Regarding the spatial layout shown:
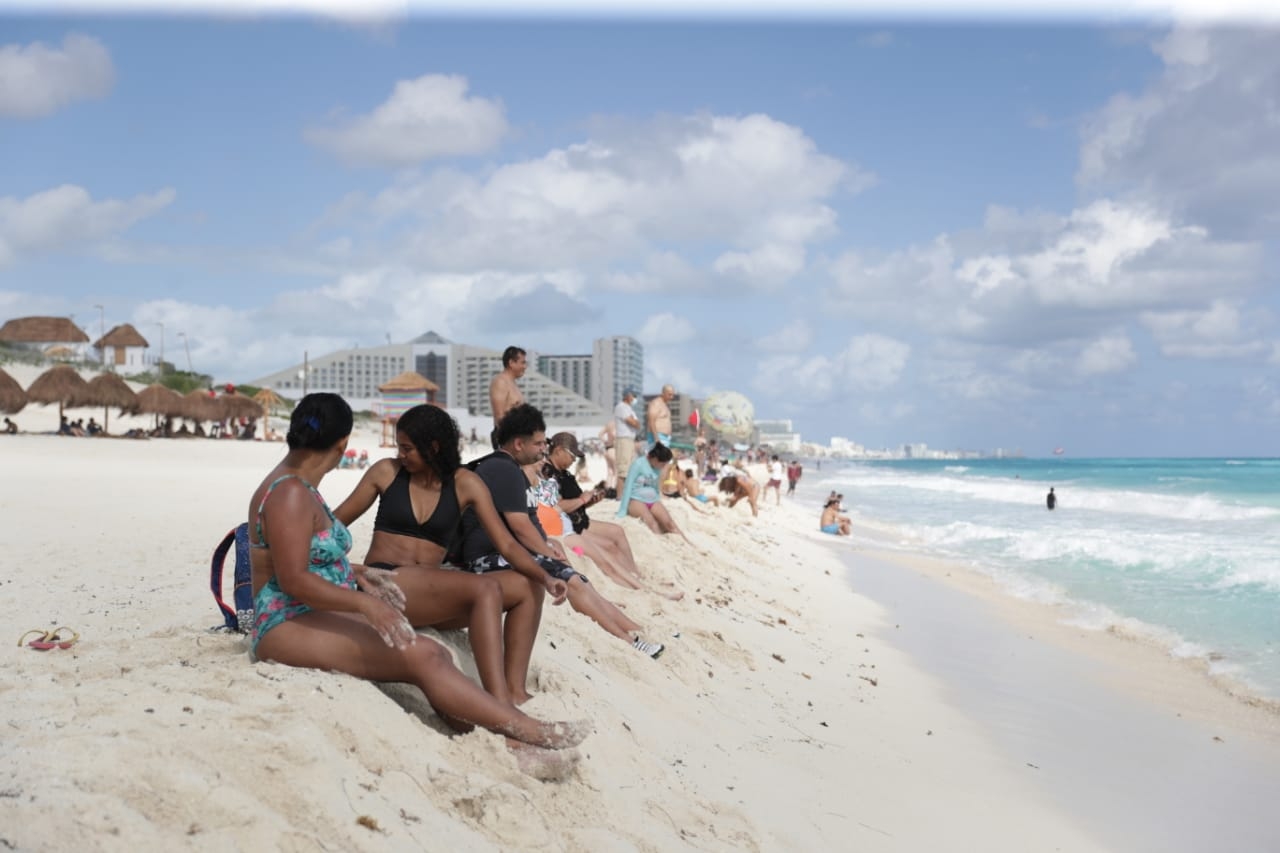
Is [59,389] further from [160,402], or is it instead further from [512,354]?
[512,354]

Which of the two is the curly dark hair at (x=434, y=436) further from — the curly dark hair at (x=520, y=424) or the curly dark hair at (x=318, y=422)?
the curly dark hair at (x=520, y=424)

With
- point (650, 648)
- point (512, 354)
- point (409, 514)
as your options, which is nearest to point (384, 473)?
point (409, 514)

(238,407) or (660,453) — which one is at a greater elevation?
(238,407)

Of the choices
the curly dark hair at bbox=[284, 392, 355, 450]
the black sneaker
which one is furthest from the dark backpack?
the black sneaker

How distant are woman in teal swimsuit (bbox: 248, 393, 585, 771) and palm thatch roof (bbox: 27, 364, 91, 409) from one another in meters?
26.6

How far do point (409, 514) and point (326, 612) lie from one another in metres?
0.63

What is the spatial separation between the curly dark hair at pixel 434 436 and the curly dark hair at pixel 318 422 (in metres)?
0.34

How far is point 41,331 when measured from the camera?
2103 inches

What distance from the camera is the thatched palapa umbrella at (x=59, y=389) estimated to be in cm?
2538

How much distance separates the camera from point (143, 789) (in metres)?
2.13

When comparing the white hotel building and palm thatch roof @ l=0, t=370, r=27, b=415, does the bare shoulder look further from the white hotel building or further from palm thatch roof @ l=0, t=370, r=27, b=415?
the white hotel building

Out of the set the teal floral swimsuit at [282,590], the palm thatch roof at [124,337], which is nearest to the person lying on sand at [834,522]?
the teal floral swimsuit at [282,590]

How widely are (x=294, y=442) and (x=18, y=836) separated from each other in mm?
1411

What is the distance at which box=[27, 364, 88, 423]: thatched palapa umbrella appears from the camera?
999 inches
